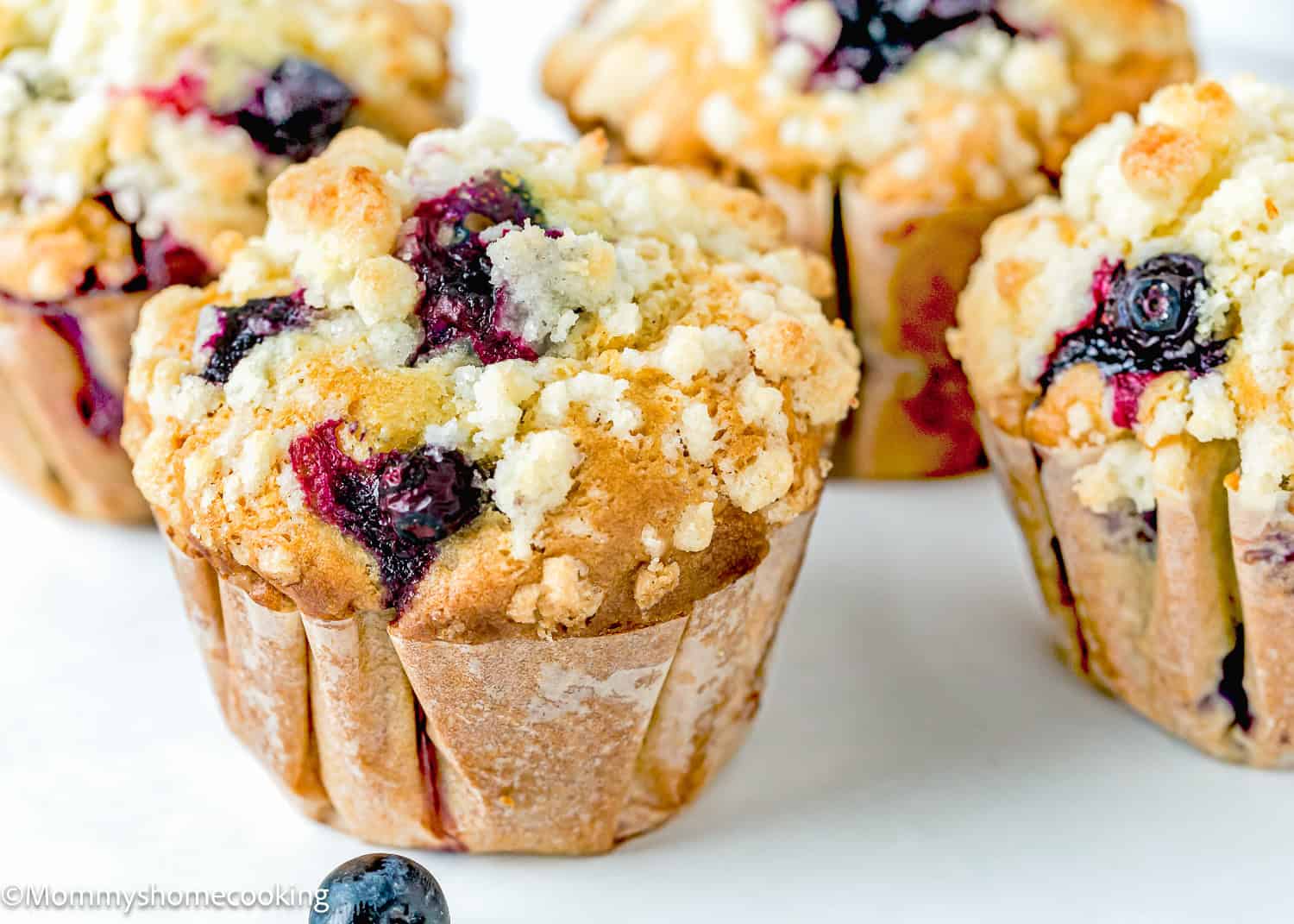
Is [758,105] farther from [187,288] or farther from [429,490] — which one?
[429,490]

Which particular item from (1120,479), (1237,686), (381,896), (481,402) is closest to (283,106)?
(481,402)

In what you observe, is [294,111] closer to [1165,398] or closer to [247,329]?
[247,329]

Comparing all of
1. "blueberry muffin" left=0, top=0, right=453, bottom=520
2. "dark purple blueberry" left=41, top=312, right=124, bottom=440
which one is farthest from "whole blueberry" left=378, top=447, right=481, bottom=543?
"dark purple blueberry" left=41, top=312, right=124, bottom=440

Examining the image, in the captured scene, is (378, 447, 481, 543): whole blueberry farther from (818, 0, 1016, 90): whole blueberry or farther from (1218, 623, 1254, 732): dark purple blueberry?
(818, 0, 1016, 90): whole blueberry

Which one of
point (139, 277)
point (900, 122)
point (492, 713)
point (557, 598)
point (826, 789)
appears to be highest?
point (900, 122)

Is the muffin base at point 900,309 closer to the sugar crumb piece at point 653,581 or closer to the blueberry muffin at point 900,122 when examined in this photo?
the blueberry muffin at point 900,122
